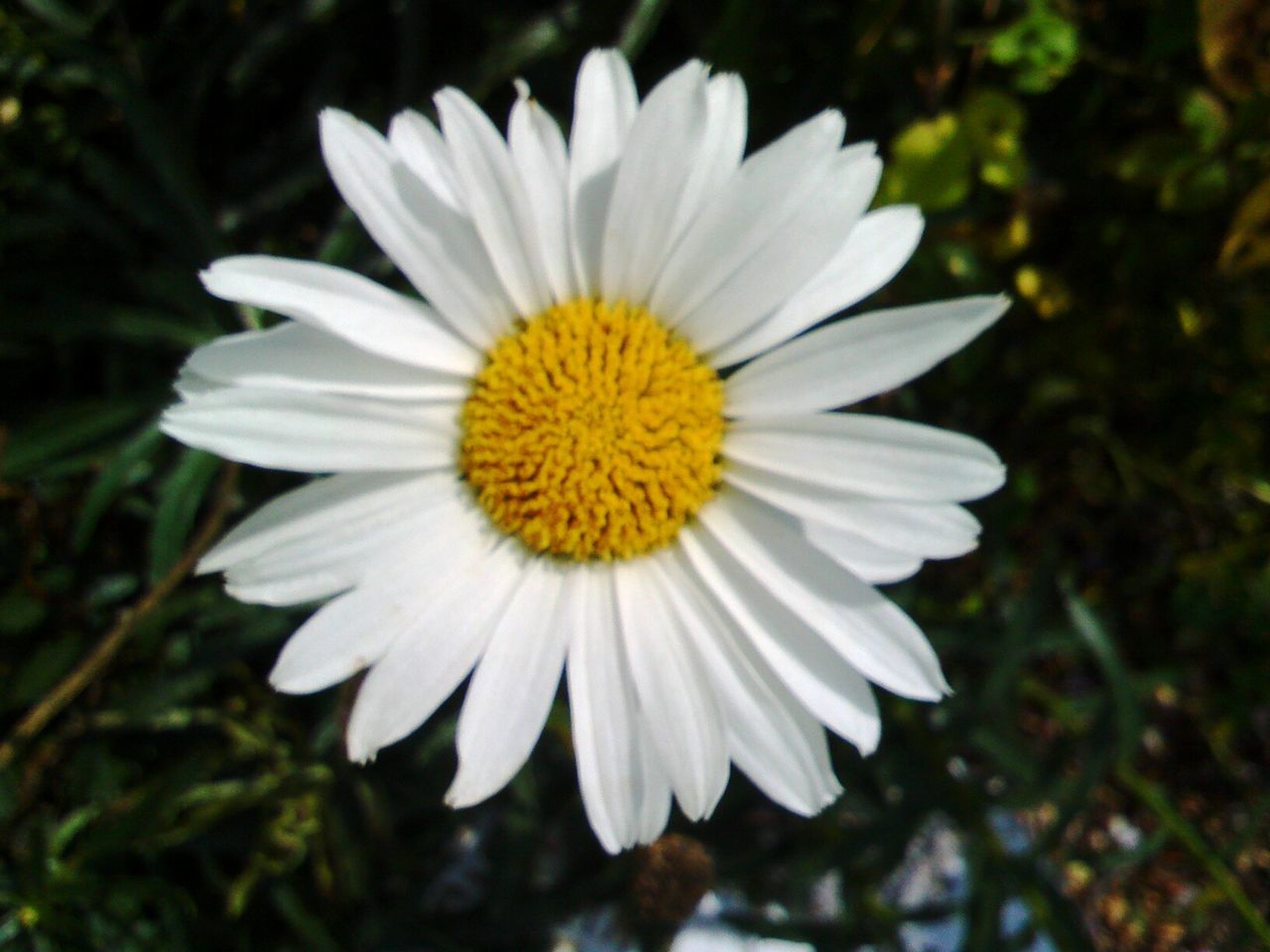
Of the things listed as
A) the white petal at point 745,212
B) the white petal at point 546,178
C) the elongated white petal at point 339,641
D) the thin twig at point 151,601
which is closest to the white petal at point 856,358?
the white petal at point 745,212

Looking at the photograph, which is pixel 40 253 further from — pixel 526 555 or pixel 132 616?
pixel 526 555

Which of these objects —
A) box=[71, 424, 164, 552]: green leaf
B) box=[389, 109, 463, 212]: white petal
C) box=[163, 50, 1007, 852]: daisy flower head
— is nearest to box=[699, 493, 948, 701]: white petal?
box=[163, 50, 1007, 852]: daisy flower head

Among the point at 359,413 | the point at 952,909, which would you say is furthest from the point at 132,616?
the point at 952,909

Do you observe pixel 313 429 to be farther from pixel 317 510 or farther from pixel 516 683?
pixel 516 683

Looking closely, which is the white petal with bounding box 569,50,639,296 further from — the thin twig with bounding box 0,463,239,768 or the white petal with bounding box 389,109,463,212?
the thin twig with bounding box 0,463,239,768

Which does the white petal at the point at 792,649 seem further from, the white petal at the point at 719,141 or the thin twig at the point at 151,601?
the thin twig at the point at 151,601

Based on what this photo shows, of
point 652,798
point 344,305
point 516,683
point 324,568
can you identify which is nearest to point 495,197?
point 344,305
